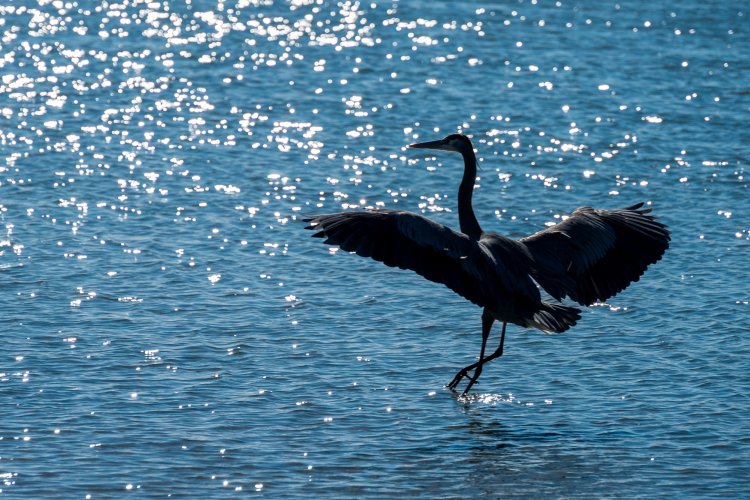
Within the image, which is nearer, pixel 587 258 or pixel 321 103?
pixel 587 258

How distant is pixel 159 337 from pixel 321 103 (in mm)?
10787

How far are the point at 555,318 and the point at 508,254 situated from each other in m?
0.69

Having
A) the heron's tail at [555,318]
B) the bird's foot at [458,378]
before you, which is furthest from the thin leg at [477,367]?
the heron's tail at [555,318]

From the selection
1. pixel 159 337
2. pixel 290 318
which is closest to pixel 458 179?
pixel 290 318

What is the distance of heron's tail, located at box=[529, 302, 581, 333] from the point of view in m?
11.5

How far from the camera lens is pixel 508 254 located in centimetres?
1184

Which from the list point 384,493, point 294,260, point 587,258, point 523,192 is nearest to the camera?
point 384,493

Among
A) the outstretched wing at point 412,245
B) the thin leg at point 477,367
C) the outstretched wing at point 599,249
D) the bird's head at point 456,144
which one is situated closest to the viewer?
the outstretched wing at point 412,245

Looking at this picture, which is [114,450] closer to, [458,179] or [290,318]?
[290,318]

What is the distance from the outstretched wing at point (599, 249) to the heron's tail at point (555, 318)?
18.0 inches

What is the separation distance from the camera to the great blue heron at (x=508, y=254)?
11.1 metres

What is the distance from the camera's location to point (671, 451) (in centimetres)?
1078

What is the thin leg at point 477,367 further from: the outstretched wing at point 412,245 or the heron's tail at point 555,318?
the outstretched wing at point 412,245

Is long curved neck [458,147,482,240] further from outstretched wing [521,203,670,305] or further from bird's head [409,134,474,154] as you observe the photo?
outstretched wing [521,203,670,305]
